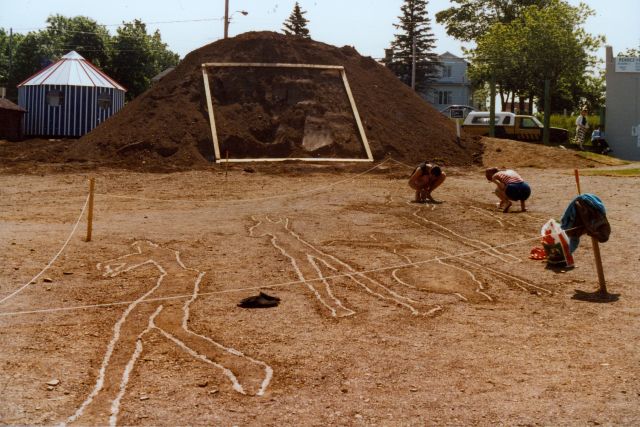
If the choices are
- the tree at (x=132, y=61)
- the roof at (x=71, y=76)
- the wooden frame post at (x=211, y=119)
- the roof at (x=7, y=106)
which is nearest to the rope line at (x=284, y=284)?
the wooden frame post at (x=211, y=119)

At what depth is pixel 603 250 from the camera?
35.8ft

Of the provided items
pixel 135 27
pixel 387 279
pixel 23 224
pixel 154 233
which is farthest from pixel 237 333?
pixel 135 27

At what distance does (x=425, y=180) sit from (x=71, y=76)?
27.6m

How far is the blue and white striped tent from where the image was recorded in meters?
37.7

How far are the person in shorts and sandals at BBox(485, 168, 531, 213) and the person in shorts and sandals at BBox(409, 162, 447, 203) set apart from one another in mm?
1405

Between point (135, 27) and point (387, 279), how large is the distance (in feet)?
191

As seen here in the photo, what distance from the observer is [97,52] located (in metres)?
59.8

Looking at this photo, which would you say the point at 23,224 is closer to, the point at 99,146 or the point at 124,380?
the point at 124,380

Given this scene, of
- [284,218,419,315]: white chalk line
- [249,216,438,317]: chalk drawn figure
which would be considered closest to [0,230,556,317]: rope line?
[249,216,438,317]: chalk drawn figure

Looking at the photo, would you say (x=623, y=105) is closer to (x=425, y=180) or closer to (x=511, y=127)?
(x=511, y=127)

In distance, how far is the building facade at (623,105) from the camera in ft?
101

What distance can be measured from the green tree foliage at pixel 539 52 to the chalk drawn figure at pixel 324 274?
3569 centimetres

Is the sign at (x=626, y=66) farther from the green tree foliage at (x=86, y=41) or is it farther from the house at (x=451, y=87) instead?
the house at (x=451, y=87)

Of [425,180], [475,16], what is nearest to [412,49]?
[475,16]
